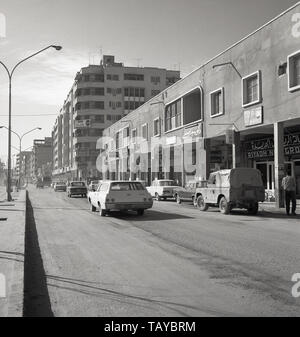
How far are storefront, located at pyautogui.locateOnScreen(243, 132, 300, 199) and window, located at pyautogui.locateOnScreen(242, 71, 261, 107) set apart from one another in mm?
3908

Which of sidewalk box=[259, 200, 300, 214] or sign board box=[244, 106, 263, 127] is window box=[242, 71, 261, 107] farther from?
sidewalk box=[259, 200, 300, 214]

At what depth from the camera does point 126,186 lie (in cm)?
1862

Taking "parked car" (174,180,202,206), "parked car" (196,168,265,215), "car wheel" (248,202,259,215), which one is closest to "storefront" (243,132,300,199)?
"parked car" (174,180,202,206)

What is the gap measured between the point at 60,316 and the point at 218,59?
25971 millimetres

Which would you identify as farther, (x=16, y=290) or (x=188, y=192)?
(x=188, y=192)

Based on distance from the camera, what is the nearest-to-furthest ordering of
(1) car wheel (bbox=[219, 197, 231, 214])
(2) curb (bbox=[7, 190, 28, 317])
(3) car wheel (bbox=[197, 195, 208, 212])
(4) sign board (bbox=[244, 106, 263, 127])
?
(2) curb (bbox=[7, 190, 28, 317]), (1) car wheel (bbox=[219, 197, 231, 214]), (3) car wheel (bbox=[197, 195, 208, 212]), (4) sign board (bbox=[244, 106, 263, 127])

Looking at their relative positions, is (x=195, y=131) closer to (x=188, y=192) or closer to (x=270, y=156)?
(x=270, y=156)

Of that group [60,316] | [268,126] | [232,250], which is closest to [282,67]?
[268,126]

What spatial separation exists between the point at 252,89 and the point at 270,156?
238 inches

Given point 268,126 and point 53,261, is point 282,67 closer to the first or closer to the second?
point 268,126

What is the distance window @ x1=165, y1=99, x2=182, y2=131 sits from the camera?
36.9 metres

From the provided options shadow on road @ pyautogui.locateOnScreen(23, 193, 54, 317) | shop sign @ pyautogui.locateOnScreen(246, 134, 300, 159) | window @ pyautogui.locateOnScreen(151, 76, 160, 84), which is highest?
window @ pyautogui.locateOnScreen(151, 76, 160, 84)

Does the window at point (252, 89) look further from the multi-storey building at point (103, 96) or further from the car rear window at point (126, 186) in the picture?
the multi-storey building at point (103, 96)

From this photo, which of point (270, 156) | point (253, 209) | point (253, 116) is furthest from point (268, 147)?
point (253, 209)
